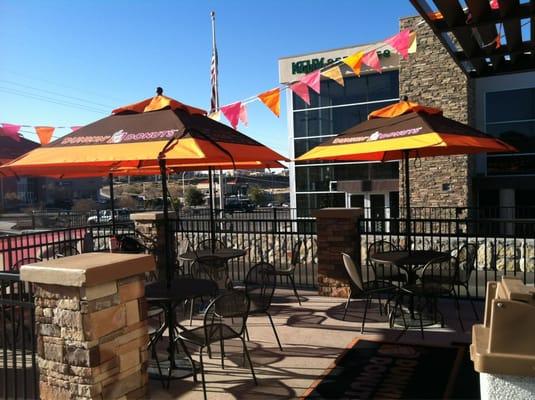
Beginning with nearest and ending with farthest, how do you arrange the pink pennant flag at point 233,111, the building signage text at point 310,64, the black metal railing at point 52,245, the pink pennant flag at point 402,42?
1. the black metal railing at point 52,245
2. the pink pennant flag at point 402,42
3. the pink pennant flag at point 233,111
4. the building signage text at point 310,64

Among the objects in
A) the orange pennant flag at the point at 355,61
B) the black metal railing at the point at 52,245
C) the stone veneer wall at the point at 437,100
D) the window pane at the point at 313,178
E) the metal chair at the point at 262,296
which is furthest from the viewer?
the window pane at the point at 313,178

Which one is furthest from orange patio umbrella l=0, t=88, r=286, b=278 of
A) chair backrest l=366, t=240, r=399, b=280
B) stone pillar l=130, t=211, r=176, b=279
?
stone pillar l=130, t=211, r=176, b=279

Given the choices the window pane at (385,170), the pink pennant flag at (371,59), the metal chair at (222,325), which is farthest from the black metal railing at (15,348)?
the window pane at (385,170)

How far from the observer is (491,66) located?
26.8 feet

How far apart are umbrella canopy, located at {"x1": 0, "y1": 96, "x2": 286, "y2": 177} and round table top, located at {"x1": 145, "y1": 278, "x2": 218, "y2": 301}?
4.31 feet

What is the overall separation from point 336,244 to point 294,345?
7.58 feet

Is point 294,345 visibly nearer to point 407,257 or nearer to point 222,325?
point 222,325

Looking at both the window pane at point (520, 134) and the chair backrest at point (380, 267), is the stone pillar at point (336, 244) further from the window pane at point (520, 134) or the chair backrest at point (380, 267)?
the window pane at point (520, 134)

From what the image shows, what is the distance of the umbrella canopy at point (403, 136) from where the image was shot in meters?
4.97

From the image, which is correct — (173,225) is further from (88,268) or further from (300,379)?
(88,268)

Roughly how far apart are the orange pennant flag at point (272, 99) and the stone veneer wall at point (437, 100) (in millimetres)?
10103

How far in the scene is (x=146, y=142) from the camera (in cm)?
410

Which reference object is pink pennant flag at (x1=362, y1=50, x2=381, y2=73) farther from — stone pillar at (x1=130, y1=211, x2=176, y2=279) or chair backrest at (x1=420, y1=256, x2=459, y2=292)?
chair backrest at (x1=420, y1=256, x2=459, y2=292)

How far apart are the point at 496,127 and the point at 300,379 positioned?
62.5 feet
